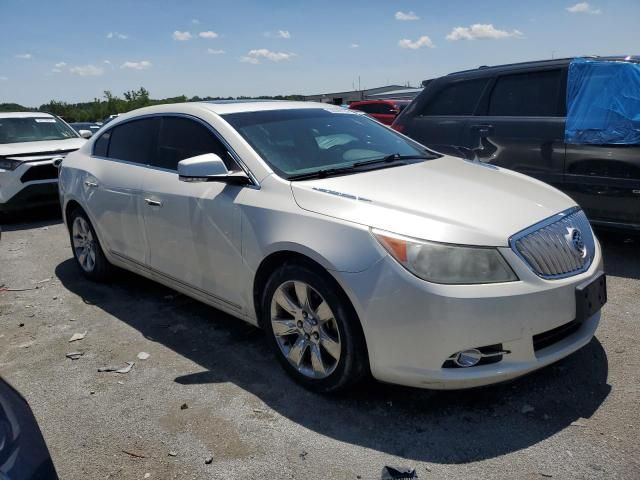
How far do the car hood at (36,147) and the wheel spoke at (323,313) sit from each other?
23.1 feet

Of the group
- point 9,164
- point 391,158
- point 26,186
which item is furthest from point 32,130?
point 391,158

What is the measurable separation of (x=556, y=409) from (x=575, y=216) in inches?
42.2

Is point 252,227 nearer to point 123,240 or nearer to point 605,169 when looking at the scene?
point 123,240

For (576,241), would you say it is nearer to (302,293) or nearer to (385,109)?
(302,293)

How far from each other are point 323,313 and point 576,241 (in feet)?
4.55

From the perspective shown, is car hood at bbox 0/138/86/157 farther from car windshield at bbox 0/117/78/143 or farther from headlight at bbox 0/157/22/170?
car windshield at bbox 0/117/78/143

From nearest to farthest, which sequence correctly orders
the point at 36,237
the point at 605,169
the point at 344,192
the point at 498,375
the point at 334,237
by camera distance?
the point at 498,375
the point at 334,237
the point at 344,192
the point at 605,169
the point at 36,237

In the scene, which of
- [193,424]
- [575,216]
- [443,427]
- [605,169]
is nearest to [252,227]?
[193,424]

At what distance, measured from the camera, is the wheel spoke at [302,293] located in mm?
2955

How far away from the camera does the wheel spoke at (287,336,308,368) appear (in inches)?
122

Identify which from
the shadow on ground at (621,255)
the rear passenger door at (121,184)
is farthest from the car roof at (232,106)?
the shadow on ground at (621,255)

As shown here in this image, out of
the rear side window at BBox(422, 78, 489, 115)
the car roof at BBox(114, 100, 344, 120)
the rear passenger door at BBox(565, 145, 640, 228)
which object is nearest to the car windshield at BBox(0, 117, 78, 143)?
the car roof at BBox(114, 100, 344, 120)

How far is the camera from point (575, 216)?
3135 millimetres

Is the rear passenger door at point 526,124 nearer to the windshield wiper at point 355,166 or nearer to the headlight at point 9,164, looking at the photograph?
the windshield wiper at point 355,166
